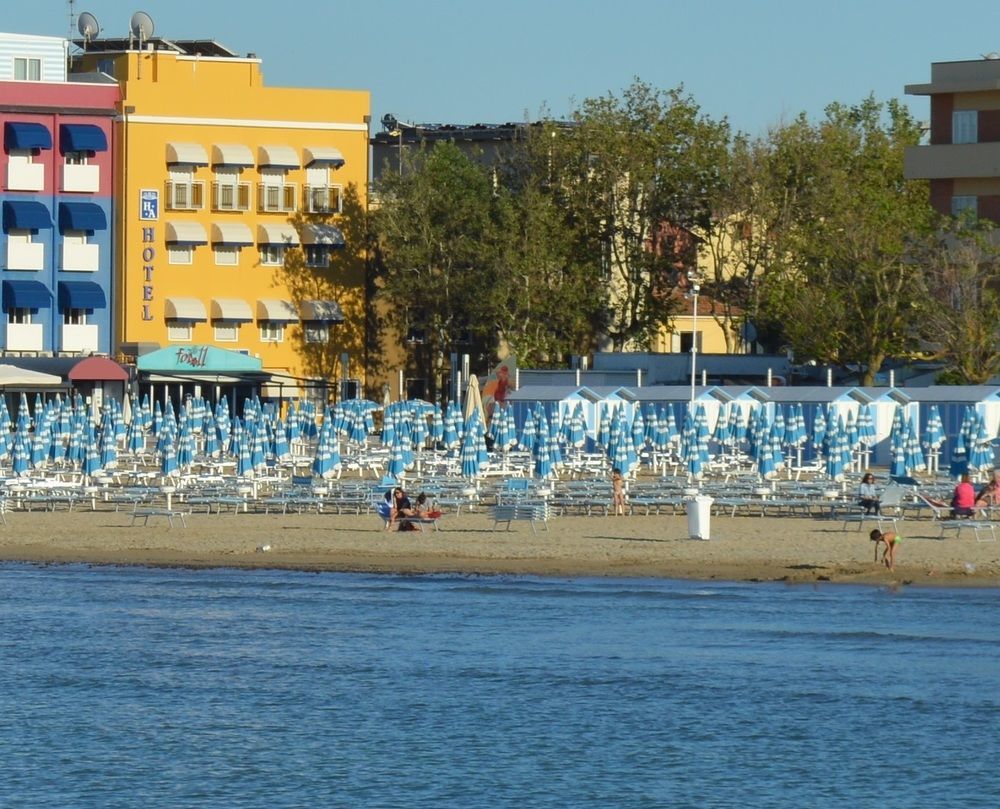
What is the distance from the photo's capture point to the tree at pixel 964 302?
64500 mm

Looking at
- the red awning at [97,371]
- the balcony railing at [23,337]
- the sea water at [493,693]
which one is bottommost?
the sea water at [493,693]

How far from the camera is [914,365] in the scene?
73125mm

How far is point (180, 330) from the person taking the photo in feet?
260

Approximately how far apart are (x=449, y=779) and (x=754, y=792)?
3.41 meters

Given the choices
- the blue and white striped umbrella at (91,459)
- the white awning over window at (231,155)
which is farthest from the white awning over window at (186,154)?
the blue and white striped umbrella at (91,459)

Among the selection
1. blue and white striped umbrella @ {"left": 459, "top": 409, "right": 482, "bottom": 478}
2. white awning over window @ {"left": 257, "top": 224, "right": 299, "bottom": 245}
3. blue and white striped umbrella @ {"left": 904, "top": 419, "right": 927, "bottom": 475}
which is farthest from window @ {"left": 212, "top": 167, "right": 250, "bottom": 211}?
blue and white striped umbrella @ {"left": 904, "top": 419, "right": 927, "bottom": 475}

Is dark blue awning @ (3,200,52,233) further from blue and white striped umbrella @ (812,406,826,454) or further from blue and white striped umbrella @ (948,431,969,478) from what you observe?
blue and white striped umbrella @ (948,431,969,478)

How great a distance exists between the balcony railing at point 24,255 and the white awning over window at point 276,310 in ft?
28.5

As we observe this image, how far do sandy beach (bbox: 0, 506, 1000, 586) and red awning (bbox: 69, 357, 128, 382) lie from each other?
2837cm

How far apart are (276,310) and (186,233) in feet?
15.2

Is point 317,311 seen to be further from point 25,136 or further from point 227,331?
point 25,136

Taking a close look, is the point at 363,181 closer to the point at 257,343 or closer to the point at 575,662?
the point at 257,343

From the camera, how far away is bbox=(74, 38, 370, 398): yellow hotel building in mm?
77875

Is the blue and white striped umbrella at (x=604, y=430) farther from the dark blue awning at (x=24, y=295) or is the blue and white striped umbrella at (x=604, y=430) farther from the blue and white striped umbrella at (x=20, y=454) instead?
the dark blue awning at (x=24, y=295)
